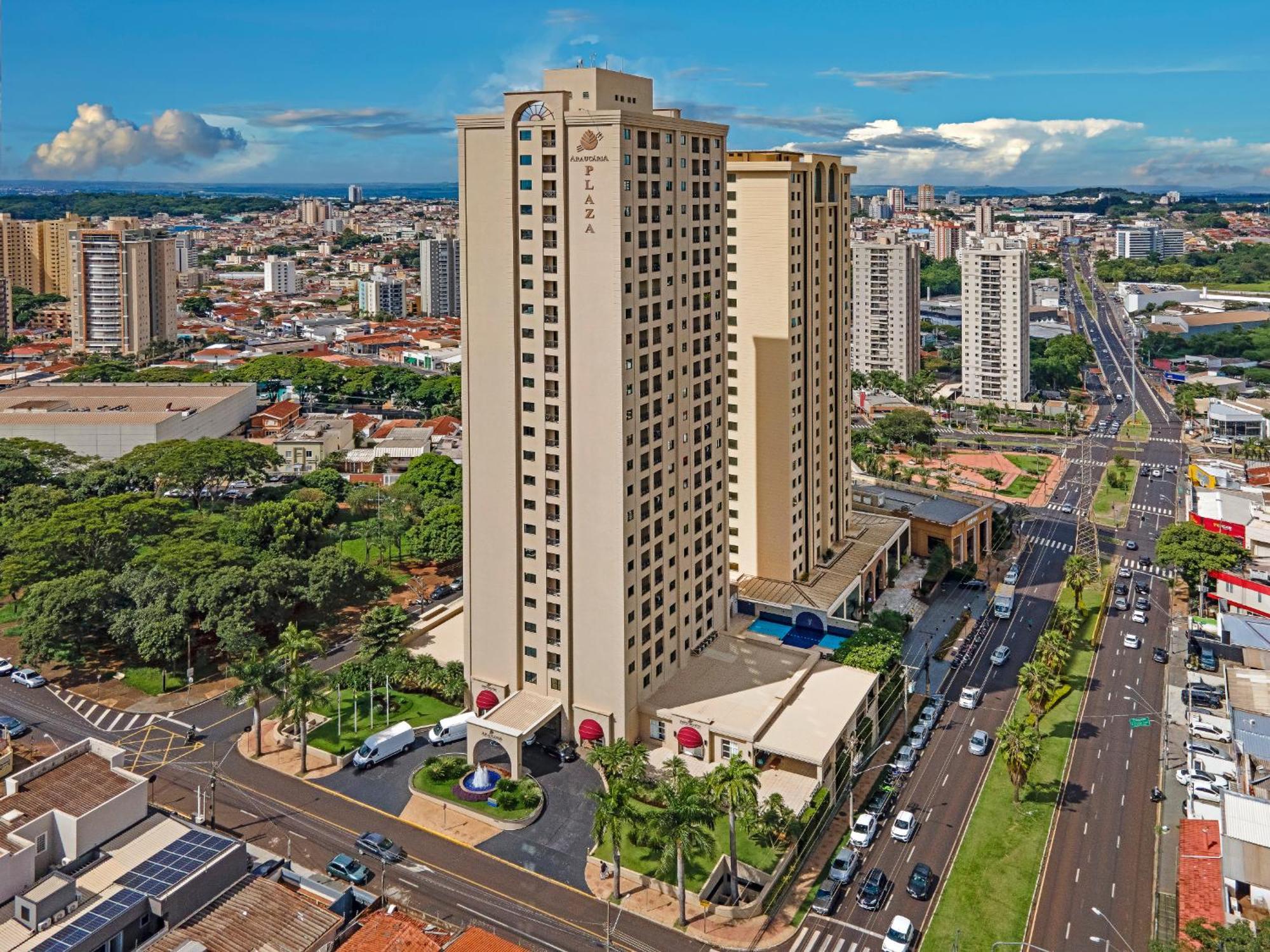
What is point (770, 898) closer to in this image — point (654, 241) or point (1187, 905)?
point (1187, 905)

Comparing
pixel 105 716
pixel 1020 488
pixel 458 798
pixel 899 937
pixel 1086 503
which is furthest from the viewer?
pixel 1020 488

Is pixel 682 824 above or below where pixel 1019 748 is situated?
above

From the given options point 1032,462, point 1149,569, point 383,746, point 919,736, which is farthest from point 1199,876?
point 1032,462

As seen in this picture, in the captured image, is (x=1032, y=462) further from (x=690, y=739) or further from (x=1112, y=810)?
(x=690, y=739)

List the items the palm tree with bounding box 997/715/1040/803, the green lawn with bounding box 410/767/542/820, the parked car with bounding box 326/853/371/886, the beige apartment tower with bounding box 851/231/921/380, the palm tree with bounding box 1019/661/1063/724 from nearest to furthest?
the parked car with bounding box 326/853/371/886
the green lawn with bounding box 410/767/542/820
the palm tree with bounding box 997/715/1040/803
the palm tree with bounding box 1019/661/1063/724
the beige apartment tower with bounding box 851/231/921/380

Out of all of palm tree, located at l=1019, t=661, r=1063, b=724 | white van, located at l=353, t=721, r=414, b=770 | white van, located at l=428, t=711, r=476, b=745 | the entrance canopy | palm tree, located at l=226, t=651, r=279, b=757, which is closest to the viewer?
the entrance canopy

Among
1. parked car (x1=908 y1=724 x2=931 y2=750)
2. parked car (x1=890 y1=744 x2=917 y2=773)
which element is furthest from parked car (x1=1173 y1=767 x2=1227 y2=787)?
parked car (x1=890 y1=744 x2=917 y2=773)

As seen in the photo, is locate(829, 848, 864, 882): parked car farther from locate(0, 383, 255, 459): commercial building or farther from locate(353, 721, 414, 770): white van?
locate(0, 383, 255, 459): commercial building
